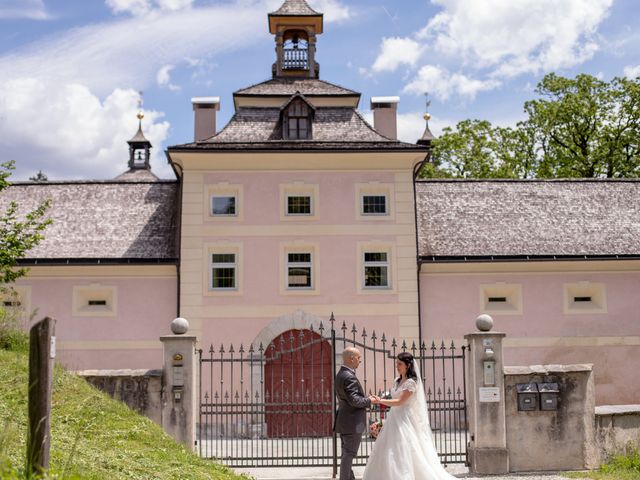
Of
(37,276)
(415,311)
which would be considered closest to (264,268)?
(415,311)

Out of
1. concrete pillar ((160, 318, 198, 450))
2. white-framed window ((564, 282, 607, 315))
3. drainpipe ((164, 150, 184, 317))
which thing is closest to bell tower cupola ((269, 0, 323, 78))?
drainpipe ((164, 150, 184, 317))

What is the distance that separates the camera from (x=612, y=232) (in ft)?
80.8

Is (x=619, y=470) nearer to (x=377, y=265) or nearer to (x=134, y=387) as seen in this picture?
(x=134, y=387)

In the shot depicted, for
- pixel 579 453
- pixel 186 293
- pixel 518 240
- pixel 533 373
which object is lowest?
pixel 579 453

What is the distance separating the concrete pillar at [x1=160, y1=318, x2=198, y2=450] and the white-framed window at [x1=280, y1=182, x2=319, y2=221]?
979 centimetres

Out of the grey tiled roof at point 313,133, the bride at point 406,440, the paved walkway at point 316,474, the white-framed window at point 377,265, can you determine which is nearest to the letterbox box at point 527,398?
the paved walkway at point 316,474

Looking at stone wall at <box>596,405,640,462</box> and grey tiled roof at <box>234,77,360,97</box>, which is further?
grey tiled roof at <box>234,77,360,97</box>

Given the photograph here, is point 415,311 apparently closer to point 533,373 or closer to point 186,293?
point 186,293

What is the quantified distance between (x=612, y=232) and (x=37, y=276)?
1675 centimetres

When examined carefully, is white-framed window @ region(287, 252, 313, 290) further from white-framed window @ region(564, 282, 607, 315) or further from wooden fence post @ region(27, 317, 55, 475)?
wooden fence post @ region(27, 317, 55, 475)

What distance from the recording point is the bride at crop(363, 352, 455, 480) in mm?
10305

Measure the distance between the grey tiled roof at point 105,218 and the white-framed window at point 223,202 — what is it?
160 centimetres

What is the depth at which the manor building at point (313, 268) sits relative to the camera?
22.8m

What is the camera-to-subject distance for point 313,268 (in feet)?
75.6
